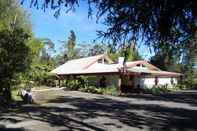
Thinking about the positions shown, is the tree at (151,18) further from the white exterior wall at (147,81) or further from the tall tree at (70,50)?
the tall tree at (70,50)

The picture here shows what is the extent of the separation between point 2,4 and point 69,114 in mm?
25022

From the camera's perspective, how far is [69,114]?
20.4 metres

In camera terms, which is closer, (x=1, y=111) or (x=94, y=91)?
(x=1, y=111)

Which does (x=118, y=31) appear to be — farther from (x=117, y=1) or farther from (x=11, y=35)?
(x=11, y=35)

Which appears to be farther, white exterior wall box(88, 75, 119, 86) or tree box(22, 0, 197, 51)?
white exterior wall box(88, 75, 119, 86)

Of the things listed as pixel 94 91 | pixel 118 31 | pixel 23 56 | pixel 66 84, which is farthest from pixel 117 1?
pixel 66 84

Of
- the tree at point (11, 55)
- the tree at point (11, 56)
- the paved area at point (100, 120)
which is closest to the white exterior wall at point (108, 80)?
the tree at point (11, 56)

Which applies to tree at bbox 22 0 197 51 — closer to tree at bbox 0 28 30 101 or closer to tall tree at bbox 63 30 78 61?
tree at bbox 0 28 30 101

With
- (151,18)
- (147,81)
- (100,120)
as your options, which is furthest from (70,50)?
(151,18)

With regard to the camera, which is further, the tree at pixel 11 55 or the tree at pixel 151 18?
the tree at pixel 11 55

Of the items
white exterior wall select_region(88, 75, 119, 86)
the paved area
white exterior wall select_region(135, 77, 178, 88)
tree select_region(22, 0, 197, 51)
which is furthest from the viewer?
white exterior wall select_region(135, 77, 178, 88)

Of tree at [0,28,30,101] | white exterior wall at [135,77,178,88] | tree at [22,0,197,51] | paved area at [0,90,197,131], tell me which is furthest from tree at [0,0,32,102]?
white exterior wall at [135,77,178,88]

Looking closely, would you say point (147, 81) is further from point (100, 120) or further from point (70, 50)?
point (70, 50)

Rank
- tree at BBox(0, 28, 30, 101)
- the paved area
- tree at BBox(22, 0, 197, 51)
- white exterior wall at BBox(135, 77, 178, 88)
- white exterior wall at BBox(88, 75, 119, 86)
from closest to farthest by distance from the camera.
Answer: tree at BBox(22, 0, 197, 51), the paved area, tree at BBox(0, 28, 30, 101), white exterior wall at BBox(88, 75, 119, 86), white exterior wall at BBox(135, 77, 178, 88)
